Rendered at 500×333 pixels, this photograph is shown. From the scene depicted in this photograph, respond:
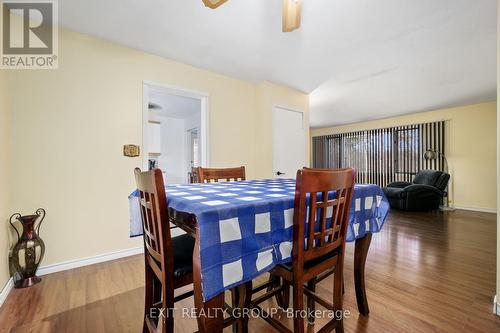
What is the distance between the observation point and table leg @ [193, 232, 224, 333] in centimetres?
86

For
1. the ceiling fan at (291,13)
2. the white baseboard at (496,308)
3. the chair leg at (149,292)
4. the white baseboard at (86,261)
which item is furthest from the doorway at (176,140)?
the white baseboard at (496,308)

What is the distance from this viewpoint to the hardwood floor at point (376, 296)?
1475 millimetres

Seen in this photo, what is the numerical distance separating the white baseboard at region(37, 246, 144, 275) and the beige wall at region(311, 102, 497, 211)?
21.6 ft

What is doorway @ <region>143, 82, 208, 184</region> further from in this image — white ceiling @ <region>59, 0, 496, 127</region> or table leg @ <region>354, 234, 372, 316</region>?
table leg @ <region>354, 234, 372, 316</region>

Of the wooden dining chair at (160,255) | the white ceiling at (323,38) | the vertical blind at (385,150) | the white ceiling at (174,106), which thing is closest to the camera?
the wooden dining chair at (160,255)

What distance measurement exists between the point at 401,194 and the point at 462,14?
3555 mm

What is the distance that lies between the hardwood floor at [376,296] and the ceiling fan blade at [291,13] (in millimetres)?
2085

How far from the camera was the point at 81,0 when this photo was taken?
1.92 m

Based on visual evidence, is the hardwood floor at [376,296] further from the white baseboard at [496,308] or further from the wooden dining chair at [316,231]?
the wooden dining chair at [316,231]

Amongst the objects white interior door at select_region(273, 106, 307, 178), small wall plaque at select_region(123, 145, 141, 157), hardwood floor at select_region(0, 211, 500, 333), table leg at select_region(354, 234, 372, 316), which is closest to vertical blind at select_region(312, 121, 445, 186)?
hardwood floor at select_region(0, 211, 500, 333)

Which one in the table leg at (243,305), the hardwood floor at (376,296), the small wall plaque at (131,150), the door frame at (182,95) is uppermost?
the door frame at (182,95)

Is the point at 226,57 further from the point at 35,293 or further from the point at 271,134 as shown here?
the point at 35,293

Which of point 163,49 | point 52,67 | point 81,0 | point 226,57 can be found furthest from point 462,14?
point 52,67

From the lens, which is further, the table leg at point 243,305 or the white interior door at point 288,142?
the white interior door at point 288,142
